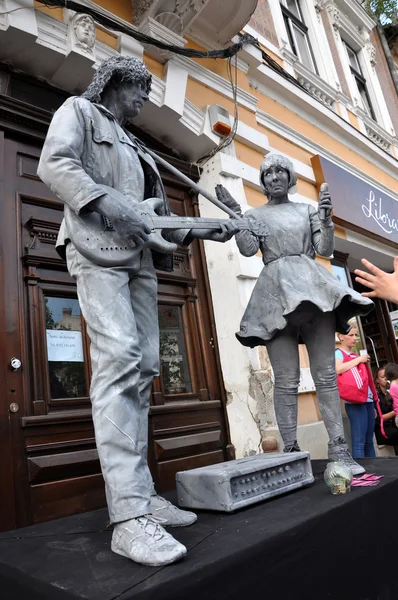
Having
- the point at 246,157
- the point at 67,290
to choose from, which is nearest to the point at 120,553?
the point at 67,290

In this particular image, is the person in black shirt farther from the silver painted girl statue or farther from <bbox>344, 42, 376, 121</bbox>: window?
<bbox>344, 42, 376, 121</bbox>: window

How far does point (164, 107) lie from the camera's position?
4500 mm

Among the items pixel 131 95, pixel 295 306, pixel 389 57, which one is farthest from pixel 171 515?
pixel 389 57

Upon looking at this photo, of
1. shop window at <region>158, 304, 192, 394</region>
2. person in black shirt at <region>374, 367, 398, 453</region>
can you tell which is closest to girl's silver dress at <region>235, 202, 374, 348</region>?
shop window at <region>158, 304, 192, 394</region>

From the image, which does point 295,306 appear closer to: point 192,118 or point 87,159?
point 87,159

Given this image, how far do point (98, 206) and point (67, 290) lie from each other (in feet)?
6.76

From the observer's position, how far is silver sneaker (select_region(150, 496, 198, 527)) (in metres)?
1.84

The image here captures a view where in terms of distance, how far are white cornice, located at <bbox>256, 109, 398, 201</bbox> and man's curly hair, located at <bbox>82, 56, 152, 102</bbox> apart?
417cm

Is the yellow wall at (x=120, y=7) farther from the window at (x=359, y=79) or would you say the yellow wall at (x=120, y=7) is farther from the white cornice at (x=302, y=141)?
the window at (x=359, y=79)

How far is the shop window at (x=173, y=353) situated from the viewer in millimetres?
4281

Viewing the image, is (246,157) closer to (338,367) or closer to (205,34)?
(205,34)

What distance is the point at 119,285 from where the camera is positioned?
1.87 m

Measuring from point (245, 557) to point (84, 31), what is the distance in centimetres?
399

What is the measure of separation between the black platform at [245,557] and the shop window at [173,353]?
6.80 feet
